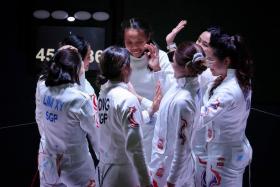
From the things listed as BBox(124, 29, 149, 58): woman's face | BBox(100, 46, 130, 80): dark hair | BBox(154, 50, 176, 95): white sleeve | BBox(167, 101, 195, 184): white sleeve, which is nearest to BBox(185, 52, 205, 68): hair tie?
BBox(167, 101, 195, 184): white sleeve

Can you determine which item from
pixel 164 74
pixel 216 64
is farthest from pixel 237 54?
pixel 164 74

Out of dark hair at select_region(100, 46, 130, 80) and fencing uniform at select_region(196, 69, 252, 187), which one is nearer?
dark hair at select_region(100, 46, 130, 80)

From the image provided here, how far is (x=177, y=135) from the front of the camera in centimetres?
204

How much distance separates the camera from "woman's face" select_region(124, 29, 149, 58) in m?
2.65

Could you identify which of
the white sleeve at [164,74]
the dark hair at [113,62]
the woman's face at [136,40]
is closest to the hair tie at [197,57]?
the dark hair at [113,62]

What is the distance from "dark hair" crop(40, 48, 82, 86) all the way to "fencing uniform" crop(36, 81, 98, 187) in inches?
1.3

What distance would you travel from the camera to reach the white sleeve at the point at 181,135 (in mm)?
2033

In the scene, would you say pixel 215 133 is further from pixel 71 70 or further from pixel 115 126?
pixel 71 70

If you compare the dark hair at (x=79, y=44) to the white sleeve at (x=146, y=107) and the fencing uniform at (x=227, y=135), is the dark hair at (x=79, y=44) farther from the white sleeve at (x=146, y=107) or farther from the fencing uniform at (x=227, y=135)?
the fencing uniform at (x=227, y=135)

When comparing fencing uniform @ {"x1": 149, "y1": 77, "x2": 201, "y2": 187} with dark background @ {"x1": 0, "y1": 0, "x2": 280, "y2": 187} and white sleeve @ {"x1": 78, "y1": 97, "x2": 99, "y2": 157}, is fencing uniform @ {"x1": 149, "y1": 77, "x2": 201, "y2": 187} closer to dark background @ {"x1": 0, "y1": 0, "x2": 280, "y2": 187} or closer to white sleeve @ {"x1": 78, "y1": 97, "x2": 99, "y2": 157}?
white sleeve @ {"x1": 78, "y1": 97, "x2": 99, "y2": 157}

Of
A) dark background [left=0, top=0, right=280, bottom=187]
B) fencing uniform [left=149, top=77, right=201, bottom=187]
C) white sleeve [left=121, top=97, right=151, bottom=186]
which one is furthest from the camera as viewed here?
dark background [left=0, top=0, right=280, bottom=187]

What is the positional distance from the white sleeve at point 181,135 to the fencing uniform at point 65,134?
0.42 meters

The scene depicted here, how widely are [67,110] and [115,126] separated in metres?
0.28

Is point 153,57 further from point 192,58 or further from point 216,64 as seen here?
point 192,58
